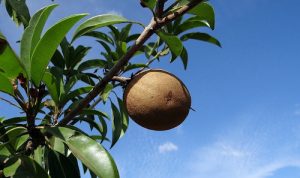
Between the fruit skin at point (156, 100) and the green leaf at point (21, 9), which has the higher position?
the fruit skin at point (156, 100)

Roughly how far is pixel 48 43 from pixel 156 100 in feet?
1.41

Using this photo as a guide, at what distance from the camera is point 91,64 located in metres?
2.38

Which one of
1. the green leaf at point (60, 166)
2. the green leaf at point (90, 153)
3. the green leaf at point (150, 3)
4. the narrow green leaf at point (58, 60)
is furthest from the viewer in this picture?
the narrow green leaf at point (58, 60)

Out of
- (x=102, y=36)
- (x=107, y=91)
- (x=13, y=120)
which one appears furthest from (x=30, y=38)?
(x=102, y=36)

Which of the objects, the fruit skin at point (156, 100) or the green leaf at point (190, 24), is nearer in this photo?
the fruit skin at point (156, 100)

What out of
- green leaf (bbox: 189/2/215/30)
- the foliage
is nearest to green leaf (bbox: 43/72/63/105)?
the foliage

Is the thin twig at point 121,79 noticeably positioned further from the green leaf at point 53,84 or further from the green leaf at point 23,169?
the green leaf at point 23,169

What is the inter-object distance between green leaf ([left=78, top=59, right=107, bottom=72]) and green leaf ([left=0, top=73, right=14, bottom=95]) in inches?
30.3

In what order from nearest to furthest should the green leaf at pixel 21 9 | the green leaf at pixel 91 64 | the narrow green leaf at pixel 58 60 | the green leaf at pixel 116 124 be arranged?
the green leaf at pixel 21 9 < the green leaf at pixel 116 124 < the narrow green leaf at pixel 58 60 < the green leaf at pixel 91 64

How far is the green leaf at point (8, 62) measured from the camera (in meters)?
1.51

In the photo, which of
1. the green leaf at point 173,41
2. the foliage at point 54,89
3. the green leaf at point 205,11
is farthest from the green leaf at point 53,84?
the green leaf at point 205,11

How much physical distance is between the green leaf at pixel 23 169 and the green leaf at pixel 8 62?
299mm

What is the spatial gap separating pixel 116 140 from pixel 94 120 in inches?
12.4

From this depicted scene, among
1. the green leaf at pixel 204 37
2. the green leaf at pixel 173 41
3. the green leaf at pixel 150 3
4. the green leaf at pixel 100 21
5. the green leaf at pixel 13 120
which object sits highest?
the green leaf at pixel 204 37
